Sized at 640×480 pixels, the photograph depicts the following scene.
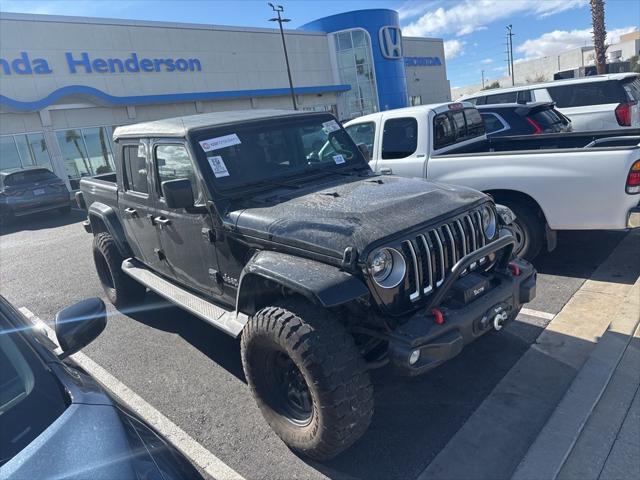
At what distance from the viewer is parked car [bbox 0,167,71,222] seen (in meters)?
12.9

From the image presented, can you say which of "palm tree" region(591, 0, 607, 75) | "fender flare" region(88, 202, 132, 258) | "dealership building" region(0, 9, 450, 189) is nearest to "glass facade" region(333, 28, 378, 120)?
"dealership building" region(0, 9, 450, 189)

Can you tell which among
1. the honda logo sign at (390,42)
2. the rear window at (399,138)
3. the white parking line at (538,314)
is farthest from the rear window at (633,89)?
the honda logo sign at (390,42)

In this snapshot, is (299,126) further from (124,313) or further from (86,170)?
(86,170)

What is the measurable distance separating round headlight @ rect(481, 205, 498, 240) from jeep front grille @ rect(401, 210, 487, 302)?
242mm

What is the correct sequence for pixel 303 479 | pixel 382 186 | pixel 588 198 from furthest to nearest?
1. pixel 588 198
2. pixel 382 186
3. pixel 303 479

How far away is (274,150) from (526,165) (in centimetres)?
268

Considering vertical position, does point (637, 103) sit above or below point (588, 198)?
above

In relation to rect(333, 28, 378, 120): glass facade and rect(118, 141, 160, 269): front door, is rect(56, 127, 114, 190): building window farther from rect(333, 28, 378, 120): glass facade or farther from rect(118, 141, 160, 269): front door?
rect(118, 141, 160, 269): front door

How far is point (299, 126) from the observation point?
4.17m

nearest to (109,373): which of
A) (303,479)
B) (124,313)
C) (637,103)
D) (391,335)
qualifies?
(124,313)

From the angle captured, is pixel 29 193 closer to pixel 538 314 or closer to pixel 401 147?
pixel 401 147

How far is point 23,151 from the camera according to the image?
1930 cm

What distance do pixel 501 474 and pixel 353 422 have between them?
853 mm

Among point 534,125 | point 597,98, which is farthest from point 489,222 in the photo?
point 597,98
